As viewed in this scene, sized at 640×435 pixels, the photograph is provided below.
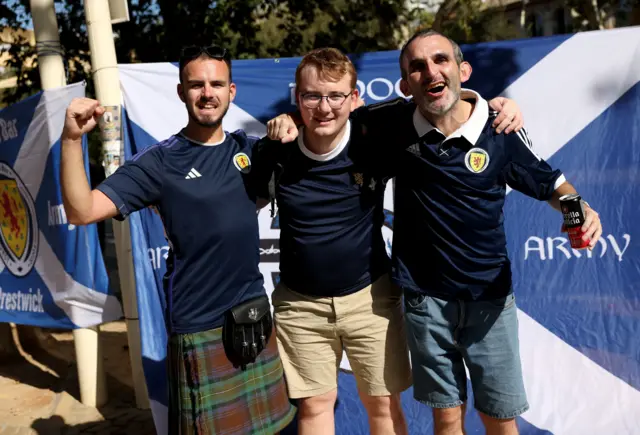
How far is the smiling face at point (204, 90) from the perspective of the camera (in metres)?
2.44

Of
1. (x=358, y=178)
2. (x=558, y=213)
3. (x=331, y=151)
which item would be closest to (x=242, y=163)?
(x=331, y=151)

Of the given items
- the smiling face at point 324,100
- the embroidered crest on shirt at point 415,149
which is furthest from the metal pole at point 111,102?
the embroidered crest on shirt at point 415,149

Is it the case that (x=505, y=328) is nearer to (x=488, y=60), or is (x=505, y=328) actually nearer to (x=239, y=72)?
(x=488, y=60)

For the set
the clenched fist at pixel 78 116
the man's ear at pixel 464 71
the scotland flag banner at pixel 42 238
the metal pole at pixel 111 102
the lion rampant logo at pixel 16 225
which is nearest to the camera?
the clenched fist at pixel 78 116

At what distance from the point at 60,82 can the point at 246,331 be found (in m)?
2.34

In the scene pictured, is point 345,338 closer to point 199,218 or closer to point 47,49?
point 199,218

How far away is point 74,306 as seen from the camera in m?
3.92

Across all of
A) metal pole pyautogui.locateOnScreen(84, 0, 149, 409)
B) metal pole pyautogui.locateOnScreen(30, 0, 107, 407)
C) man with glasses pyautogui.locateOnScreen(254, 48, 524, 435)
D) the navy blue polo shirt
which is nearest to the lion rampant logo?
metal pole pyautogui.locateOnScreen(30, 0, 107, 407)

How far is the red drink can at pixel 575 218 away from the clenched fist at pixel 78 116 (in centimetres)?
165

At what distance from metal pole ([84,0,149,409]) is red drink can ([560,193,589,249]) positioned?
241 centimetres

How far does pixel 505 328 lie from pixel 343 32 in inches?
221

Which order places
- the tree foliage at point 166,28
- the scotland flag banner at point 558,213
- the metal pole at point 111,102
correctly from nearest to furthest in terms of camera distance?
the scotland flag banner at point 558,213
the metal pole at point 111,102
the tree foliage at point 166,28

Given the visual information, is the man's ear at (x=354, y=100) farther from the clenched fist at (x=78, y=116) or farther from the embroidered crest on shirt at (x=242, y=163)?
the clenched fist at (x=78, y=116)

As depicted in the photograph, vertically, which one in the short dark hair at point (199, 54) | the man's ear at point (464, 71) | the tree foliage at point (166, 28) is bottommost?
the man's ear at point (464, 71)
